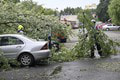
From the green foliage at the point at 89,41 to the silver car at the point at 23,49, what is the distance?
9.12ft

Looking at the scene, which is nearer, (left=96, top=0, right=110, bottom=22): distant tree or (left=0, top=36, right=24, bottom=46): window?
(left=0, top=36, right=24, bottom=46): window

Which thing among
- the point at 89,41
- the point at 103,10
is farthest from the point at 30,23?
the point at 103,10

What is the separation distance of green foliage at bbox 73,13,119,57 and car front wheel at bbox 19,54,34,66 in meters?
3.13

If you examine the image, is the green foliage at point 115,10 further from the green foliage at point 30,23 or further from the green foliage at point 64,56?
the green foliage at point 64,56

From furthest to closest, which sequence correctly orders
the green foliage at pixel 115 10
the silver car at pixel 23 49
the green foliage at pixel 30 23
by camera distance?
the green foliage at pixel 115 10, the green foliage at pixel 30 23, the silver car at pixel 23 49

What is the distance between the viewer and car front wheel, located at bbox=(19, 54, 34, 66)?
37.5ft

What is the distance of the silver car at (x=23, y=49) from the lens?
11.4 m

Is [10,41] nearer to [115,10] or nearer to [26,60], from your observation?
[26,60]

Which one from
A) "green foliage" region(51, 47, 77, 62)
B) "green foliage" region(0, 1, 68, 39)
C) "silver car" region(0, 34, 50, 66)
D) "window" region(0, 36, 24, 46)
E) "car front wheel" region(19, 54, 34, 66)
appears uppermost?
"green foliage" region(0, 1, 68, 39)

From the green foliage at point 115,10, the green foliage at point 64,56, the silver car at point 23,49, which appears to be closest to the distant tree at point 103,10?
the green foliage at point 115,10

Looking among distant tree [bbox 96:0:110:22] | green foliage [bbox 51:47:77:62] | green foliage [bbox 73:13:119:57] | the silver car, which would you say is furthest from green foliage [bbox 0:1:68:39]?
distant tree [bbox 96:0:110:22]

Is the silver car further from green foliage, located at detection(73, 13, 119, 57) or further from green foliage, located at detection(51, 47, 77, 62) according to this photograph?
green foliage, located at detection(73, 13, 119, 57)

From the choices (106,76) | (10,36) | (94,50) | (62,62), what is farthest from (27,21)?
(106,76)

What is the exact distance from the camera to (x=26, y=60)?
1144cm
